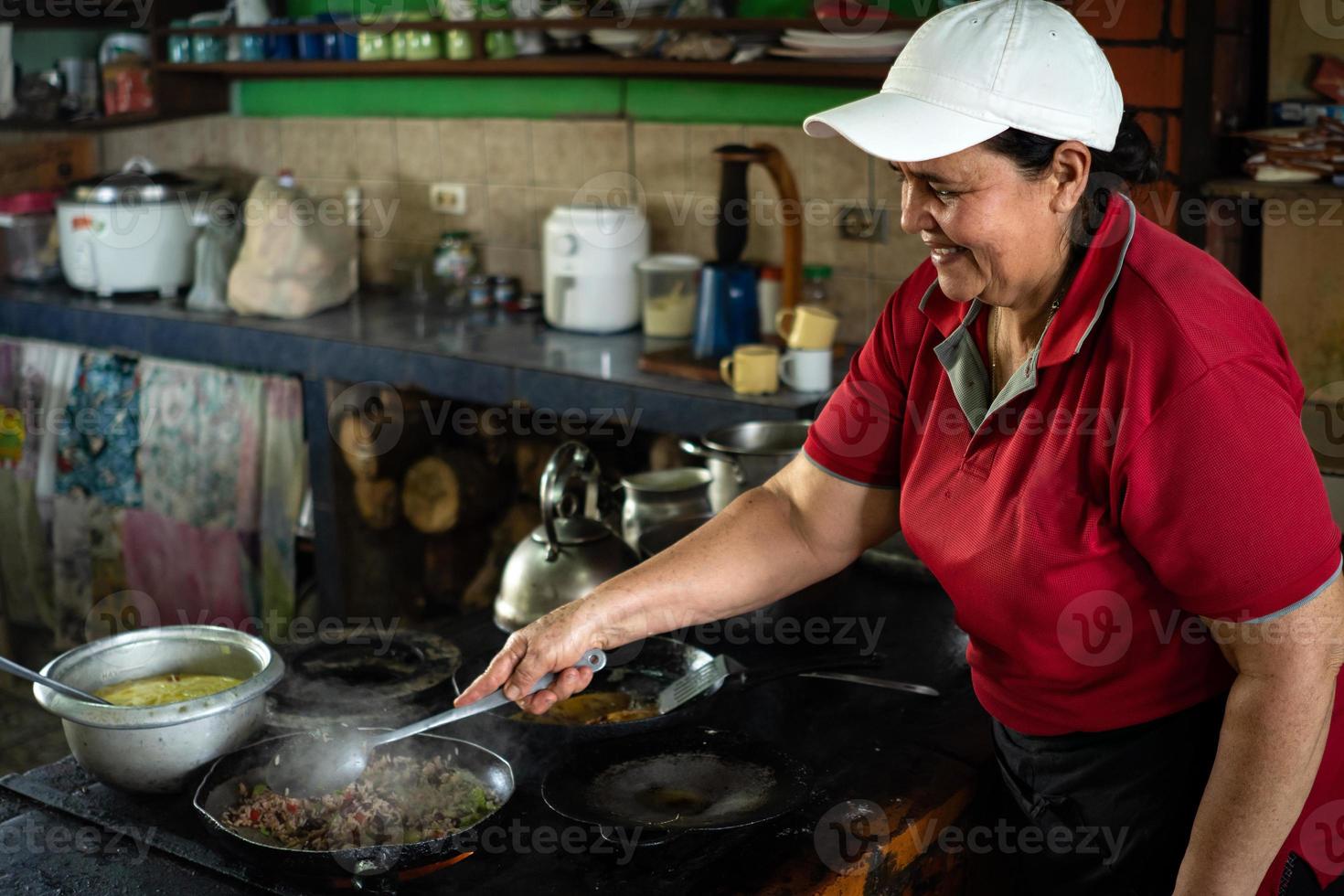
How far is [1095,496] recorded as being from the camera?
50.2 inches

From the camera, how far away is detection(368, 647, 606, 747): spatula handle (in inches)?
57.2

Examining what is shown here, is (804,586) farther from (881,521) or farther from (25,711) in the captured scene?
(25,711)

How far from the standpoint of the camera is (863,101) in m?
1.33

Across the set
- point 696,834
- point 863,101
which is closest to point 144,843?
point 696,834

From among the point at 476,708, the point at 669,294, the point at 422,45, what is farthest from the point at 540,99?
the point at 476,708

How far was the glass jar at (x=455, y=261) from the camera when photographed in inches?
158

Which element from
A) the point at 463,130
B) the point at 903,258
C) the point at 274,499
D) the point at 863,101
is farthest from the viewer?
the point at 463,130

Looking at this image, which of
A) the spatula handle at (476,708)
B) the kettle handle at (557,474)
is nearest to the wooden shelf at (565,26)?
the kettle handle at (557,474)

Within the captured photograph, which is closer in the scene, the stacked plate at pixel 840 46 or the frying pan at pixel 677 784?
the frying pan at pixel 677 784

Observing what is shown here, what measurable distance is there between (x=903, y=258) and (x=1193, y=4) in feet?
3.38

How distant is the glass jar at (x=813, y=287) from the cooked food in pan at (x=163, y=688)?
199 cm

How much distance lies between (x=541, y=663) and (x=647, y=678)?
30 centimetres

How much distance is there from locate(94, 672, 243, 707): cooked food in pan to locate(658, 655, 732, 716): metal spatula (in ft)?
1.64

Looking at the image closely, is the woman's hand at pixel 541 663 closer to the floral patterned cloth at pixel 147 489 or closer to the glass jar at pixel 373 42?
the floral patterned cloth at pixel 147 489
